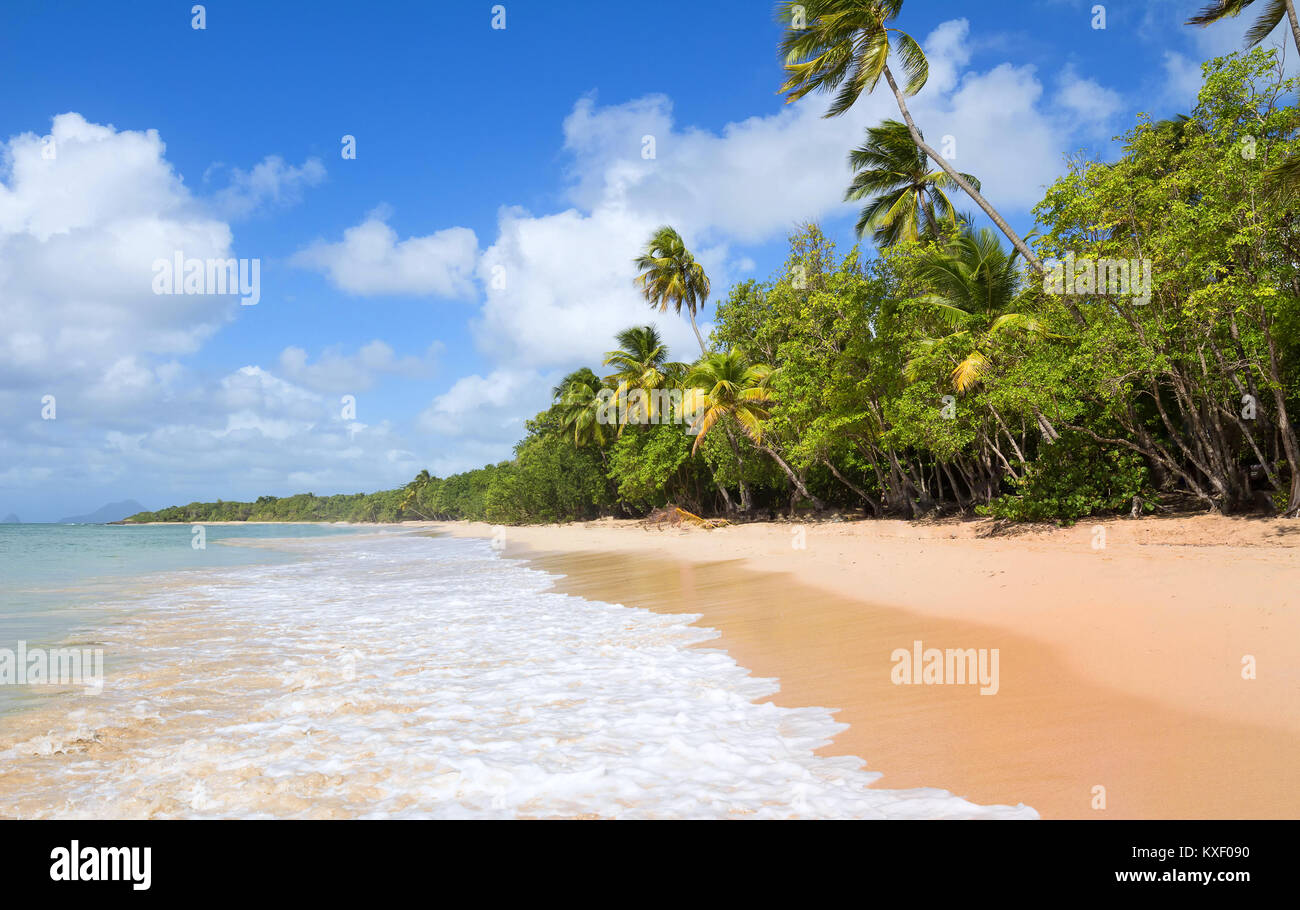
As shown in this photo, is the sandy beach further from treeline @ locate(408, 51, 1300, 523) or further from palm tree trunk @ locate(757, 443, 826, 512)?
palm tree trunk @ locate(757, 443, 826, 512)

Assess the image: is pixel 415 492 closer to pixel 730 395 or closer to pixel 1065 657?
pixel 730 395

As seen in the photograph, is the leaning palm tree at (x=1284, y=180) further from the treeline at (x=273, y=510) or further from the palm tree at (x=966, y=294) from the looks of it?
the treeline at (x=273, y=510)

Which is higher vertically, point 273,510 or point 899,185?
point 899,185

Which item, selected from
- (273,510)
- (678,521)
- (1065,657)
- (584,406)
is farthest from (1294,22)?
(273,510)

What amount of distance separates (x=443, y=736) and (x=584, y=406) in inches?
1638

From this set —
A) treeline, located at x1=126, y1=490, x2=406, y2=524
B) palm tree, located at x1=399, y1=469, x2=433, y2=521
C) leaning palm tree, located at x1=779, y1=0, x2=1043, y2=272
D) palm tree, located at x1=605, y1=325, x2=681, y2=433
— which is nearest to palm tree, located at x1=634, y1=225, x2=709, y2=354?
palm tree, located at x1=605, y1=325, x2=681, y2=433

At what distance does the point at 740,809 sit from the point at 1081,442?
52.5 ft

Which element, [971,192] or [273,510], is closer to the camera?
[971,192]

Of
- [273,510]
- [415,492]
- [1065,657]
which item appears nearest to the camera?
[1065,657]

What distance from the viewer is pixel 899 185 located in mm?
26438

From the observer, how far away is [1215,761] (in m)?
3.38

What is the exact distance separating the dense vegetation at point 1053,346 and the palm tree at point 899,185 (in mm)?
89
